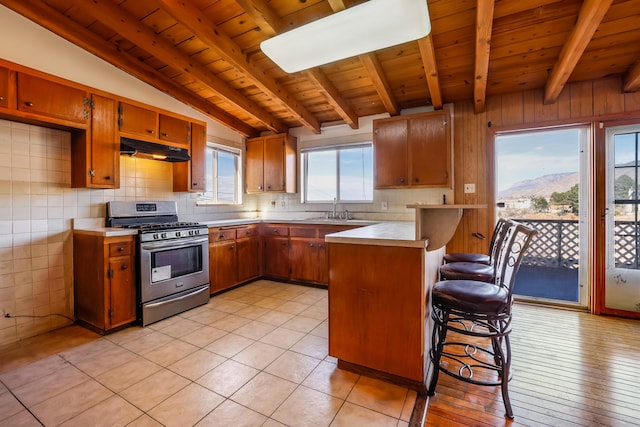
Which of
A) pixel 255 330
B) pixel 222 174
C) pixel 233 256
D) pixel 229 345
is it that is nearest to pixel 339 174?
pixel 222 174

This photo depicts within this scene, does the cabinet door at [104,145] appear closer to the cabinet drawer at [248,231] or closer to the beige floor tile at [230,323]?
the cabinet drawer at [248,231]

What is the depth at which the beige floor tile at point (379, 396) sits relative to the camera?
63.4 inches

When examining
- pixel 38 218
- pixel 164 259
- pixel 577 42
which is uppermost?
pixel 577 42

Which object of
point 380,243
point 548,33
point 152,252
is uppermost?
point 548,33

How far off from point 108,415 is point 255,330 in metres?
1.19

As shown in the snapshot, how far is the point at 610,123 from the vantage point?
9.39ft

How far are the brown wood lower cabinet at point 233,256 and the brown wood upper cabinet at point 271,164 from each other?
0.73 m

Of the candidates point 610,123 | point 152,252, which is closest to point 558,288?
point 610,123

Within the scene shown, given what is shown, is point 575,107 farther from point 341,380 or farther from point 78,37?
point 78,37

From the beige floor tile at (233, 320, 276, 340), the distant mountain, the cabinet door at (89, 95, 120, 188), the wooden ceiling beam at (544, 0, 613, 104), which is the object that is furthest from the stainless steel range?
the wooden ceiling beam at (544, 0, 613, 104)

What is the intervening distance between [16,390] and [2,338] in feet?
3.16

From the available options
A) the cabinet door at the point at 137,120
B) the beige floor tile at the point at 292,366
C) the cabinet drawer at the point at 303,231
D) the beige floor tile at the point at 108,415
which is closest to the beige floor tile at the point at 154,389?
the beige floor tile at the point at 108,415

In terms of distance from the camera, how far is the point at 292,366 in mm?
2033

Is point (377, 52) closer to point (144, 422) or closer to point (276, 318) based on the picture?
point (276, 318)
